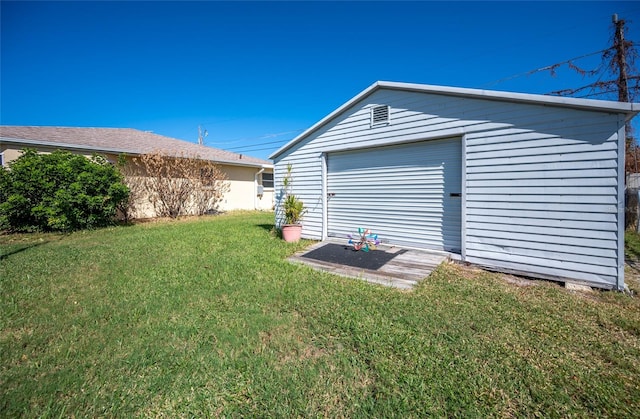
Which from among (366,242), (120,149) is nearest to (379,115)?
(366,242)

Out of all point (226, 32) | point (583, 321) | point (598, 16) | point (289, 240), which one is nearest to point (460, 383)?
point (583, 321)

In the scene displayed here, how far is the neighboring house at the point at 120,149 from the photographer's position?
8086mm

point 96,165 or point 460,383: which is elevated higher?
point 96,165

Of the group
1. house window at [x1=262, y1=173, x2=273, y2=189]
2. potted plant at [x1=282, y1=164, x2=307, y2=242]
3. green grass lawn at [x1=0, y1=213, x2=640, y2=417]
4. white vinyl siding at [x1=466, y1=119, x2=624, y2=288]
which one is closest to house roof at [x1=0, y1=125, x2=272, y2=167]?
house window at [x1=262, y1=173, x2=273, y2=189]

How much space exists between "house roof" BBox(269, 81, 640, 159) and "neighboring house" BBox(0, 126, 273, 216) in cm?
862

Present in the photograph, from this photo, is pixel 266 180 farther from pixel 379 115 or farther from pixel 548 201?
pixel 548 201

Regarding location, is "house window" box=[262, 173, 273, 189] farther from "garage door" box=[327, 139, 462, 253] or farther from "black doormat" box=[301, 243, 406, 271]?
"black doormat" box=[301, 243, 406, 271]

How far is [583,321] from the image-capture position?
103 inches

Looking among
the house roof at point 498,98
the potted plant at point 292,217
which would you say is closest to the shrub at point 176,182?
the potted plant at point 292,217

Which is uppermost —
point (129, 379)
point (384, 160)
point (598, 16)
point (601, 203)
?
point (598, 16)

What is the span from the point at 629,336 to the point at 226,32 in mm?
12026

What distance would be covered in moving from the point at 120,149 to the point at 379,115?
33.1 ft

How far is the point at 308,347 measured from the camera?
2.23 m

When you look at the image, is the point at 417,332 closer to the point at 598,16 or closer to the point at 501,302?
the point at 501,302
